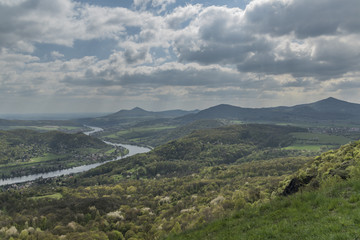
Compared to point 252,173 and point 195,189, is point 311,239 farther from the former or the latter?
point 252,173

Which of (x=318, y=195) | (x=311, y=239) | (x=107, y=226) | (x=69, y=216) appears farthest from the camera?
(x=69, y=216)

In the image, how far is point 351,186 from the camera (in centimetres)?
2205

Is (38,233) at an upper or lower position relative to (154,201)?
upper

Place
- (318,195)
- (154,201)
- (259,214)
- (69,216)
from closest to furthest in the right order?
(318,195)
(259,214)
(69,216)
(154,201)

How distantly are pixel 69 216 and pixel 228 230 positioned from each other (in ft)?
334

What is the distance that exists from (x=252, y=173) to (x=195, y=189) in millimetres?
60322

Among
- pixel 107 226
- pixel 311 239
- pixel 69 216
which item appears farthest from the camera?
pixel 69 216

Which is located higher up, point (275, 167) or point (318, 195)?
point (318, 195)

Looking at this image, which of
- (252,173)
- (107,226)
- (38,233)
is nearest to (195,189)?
(252,173)

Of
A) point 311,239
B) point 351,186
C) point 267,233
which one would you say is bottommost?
point 267,233

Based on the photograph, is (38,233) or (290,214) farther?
(38,233)

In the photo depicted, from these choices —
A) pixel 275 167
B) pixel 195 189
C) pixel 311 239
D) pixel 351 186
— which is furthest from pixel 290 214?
pixel 275 167

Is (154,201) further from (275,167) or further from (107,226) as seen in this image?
(275,167)

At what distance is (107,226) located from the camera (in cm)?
9262
